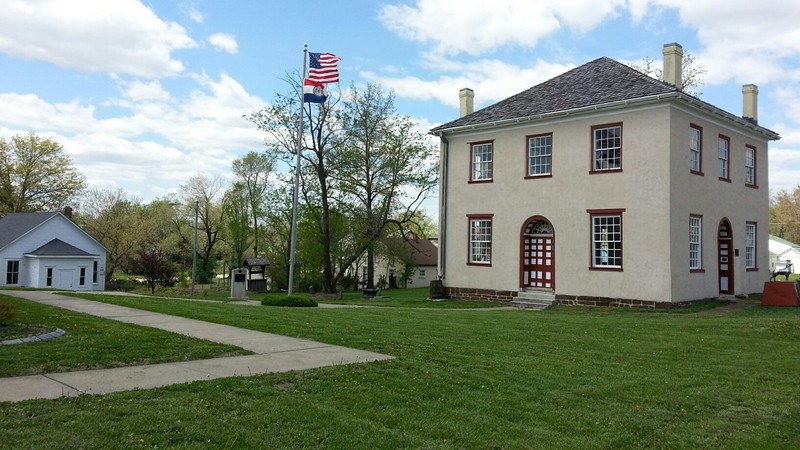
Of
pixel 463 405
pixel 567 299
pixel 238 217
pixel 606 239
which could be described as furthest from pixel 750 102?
pixel 238 217

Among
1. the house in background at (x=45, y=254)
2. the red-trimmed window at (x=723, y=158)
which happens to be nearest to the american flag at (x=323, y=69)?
the red-trimmed window at (x=723, y=158)

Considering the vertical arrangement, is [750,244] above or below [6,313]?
above

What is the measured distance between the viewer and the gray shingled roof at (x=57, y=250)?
43.7m

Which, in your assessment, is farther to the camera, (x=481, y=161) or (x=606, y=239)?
(x=481, y=161)

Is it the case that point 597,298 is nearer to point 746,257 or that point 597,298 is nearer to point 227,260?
point 746,257

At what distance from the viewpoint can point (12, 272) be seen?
4334 centimetres

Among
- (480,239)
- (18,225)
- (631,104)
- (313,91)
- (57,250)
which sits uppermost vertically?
(313,91)

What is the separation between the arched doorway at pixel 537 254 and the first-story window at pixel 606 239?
174 cm

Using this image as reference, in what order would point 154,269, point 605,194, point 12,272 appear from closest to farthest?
1. point 605,194
2. point 12,272
3. point 154,269

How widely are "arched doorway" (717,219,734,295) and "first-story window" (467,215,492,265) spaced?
9168 mm

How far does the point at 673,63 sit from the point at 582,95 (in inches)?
136

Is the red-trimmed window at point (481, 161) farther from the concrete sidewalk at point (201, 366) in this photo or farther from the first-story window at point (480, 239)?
the concrete sidewalk at point (201, 366)

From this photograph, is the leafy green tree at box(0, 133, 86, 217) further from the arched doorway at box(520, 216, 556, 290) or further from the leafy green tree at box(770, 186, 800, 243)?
the leafy green tree at box(770, 186, 800, 243)

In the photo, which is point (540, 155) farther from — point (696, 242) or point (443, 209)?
point (696, 242)
